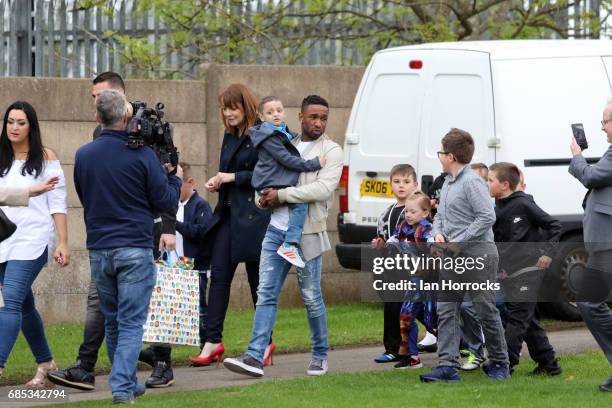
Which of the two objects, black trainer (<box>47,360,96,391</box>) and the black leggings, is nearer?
black trainer (<box>47,360,96,391</box>)

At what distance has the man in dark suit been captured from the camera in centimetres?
841

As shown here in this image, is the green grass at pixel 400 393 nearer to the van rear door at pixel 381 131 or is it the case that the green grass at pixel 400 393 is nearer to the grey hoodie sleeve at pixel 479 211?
the grey hoodie sleeve at pixel 479 211

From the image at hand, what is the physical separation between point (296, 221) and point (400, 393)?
1.45m

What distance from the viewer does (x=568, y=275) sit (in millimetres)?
12000

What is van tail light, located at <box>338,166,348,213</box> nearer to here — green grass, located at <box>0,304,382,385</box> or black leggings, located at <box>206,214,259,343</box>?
green grass, located at <box>0,304,382,385</box>

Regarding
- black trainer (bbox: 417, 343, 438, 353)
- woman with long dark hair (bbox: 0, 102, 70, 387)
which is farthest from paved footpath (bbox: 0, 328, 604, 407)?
woman with long dark hair (bbox: 0, 102, 70, 387)

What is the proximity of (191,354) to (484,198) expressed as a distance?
111 inches

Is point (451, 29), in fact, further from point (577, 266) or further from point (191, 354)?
point (191, 354)

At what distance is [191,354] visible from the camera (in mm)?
10367

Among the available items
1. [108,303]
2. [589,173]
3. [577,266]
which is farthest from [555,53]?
[108,303]

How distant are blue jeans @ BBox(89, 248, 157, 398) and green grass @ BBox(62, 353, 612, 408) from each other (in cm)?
22

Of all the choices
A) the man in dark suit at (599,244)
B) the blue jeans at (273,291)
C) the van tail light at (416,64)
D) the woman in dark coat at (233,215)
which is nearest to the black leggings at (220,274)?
the woman in dark coat at (233,215)

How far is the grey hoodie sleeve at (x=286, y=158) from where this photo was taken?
916 centimetres

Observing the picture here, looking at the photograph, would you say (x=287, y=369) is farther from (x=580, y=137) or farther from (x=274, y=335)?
(x=580, y=137)
